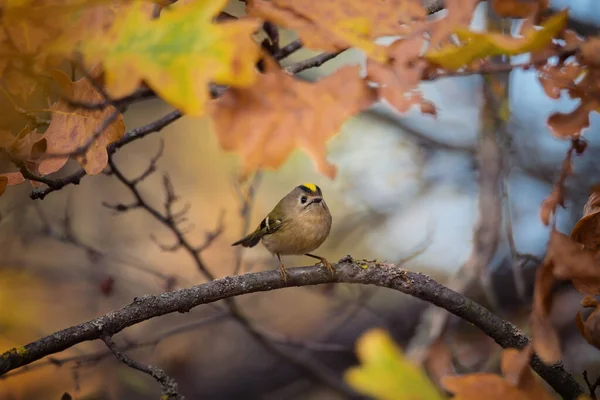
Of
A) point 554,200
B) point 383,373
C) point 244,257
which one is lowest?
point 244,257

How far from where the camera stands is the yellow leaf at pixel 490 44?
0.60 metres

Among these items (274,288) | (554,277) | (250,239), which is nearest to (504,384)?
(554,277)

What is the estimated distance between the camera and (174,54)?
54cm

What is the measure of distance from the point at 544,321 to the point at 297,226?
4.54 feet

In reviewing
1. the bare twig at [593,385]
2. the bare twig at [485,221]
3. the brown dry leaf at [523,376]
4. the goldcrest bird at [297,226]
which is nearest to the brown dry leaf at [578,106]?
the brown dry leaf at [523,376]

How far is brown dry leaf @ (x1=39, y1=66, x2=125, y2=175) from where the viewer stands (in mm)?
879

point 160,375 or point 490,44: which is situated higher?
point 490,44

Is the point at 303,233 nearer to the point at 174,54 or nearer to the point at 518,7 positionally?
the point at 518,7

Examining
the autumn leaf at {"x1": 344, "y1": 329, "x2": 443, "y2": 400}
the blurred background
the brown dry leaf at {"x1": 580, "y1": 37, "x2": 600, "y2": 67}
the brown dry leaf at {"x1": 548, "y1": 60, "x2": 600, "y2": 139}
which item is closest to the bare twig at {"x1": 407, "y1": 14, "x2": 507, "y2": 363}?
the blurred background

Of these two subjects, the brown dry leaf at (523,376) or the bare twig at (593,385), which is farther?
the bare twig at (593,385)

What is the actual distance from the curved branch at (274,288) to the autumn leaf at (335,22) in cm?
55

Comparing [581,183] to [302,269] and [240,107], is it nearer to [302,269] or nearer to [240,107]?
[302,269]

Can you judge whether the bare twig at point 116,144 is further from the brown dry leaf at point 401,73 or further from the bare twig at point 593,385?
the bare twig at point 593,385

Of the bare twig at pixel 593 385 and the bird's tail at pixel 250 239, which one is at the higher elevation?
the bare twig at pixel 593 385
